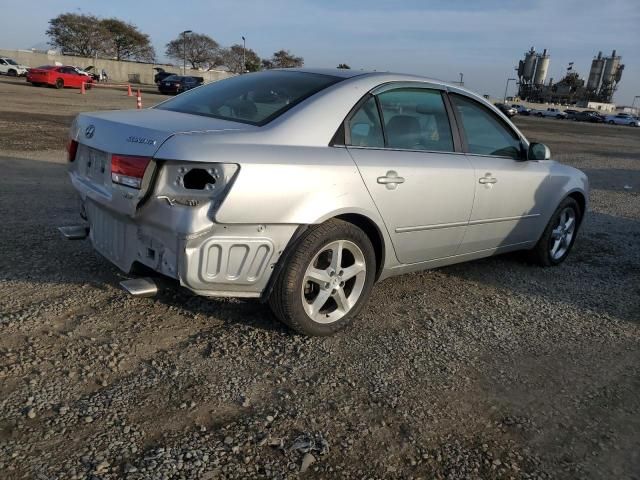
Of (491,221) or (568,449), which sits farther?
(491,221)

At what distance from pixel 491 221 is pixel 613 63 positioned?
139357mm

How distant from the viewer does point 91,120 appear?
10.8 feet

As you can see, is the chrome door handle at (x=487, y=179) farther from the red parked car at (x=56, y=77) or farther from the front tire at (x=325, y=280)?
the red parked car at (x=56, y=77)

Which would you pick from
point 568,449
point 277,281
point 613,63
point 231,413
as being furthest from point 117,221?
point 613,63

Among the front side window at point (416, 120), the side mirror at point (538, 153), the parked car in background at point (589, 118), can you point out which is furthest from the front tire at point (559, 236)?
the parked car in background at point (589, 118)

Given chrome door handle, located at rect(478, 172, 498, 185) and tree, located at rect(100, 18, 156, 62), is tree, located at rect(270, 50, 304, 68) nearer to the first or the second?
tree, located at rect(100, 18, 156, 62)

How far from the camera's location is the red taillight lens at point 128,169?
2.81 metres

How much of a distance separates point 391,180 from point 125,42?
88.0m

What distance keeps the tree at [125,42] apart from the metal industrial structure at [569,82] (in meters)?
82.2

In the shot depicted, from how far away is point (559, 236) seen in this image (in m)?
5.27

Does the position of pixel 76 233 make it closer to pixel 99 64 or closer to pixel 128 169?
pixel 128 169

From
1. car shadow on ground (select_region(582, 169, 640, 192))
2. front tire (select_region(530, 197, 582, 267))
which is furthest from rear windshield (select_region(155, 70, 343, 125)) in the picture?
car shadow on ground (select_region(582, 169, 640, 192))

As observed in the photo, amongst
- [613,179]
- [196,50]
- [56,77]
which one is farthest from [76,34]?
[613,179]

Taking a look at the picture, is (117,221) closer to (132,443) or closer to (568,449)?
(132,443)
